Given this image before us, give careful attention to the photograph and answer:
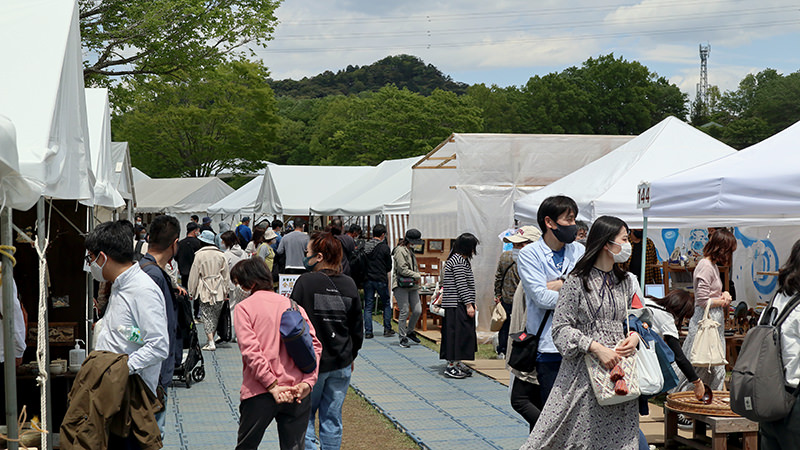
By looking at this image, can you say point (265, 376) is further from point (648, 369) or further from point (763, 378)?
point (763, 378)

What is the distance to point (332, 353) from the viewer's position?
17.9 ft

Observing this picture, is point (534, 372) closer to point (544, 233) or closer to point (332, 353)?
point (544, 233)

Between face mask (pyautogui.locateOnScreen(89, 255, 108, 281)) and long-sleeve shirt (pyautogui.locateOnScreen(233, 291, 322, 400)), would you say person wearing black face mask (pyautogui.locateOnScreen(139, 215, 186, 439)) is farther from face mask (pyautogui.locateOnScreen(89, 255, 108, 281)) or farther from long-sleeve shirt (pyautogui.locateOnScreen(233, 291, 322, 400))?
long-sleeve shirt (pyautogui.locateOnScreen(233, 291, 322, 400))

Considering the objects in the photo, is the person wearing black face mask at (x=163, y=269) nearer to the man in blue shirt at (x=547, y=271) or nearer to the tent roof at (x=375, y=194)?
the man in blue shirt at (x=547, y=271)

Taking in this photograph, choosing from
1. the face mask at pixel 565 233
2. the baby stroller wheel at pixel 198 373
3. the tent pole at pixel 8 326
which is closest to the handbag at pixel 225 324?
the baby stroller wheel at pixel 198 373

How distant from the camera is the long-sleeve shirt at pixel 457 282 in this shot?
32.4 ft

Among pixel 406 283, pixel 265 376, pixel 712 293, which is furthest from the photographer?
pixel 406 283

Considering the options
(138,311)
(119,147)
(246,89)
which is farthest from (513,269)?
(246,89)

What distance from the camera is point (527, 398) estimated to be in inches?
213

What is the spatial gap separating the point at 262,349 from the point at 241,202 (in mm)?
24662

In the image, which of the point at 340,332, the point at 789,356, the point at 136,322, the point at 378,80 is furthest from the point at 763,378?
the point at 378,80

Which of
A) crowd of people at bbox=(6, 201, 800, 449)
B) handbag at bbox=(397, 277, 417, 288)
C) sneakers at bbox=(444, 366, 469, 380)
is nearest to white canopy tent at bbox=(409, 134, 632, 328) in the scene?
handbag at bbox=(397, 277, 417, 288)

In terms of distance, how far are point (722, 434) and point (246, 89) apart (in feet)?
129

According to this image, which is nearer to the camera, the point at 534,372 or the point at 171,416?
the point at 534,372
